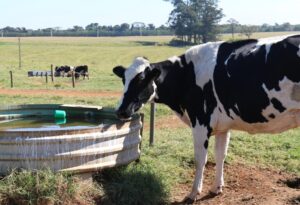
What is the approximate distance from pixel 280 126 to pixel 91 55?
64.0 m

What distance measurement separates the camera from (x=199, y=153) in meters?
7.26

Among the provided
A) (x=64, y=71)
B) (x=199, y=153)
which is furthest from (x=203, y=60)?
(x=64, y=71)

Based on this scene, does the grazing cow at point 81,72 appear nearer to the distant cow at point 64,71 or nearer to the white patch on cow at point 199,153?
the distant cow at point 64,71

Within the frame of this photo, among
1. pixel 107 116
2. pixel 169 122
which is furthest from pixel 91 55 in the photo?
pixel 107 116

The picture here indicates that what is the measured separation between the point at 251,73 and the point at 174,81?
1.17 m

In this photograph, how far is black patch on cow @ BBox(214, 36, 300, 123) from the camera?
21.4ft

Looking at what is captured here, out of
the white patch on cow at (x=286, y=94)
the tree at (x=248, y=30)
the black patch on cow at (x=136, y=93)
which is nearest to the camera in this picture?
the white patch on cow at (x=286, y=94)

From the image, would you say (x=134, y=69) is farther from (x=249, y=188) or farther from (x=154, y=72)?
(x=249, y=188)

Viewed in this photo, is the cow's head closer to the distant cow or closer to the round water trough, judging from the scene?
the round water trough

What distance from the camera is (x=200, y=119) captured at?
283 inches

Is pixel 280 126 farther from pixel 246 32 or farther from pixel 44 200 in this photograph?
pixel 246 32

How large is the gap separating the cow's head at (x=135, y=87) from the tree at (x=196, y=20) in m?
105

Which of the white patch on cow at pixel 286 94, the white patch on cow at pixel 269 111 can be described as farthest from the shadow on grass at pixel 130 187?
the white patch on cow at pixel 286 94

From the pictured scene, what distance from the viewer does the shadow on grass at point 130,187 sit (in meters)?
6.89
